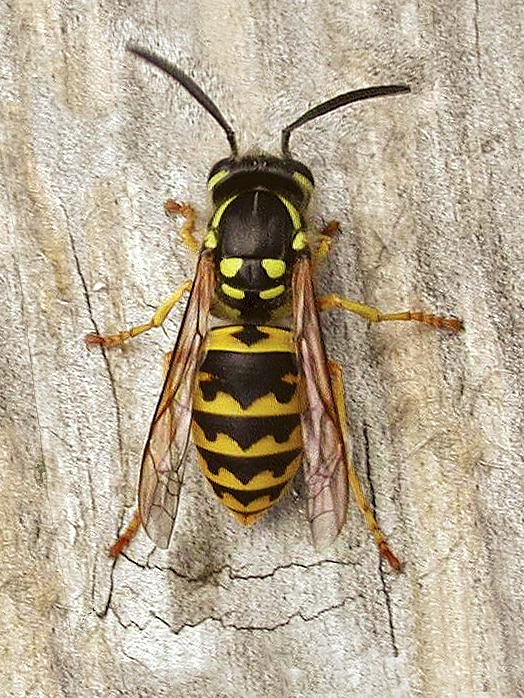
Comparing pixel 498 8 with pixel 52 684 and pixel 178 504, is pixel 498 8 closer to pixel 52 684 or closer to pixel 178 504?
pixel 178 504

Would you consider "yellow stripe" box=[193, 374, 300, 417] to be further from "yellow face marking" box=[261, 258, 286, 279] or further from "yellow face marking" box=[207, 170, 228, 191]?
"yellow face marking" box=[207, 170, 228, 191]

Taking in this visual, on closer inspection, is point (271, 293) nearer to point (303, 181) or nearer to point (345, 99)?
point (303, 181)

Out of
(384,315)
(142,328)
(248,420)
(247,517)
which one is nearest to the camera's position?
(248,420)

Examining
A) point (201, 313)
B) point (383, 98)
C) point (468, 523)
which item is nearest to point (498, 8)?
point (383, 98)

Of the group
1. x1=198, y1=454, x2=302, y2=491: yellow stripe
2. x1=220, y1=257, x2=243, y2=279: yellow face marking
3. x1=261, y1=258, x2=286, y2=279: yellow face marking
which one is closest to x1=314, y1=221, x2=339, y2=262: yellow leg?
x1=261, y1=258, x2=286, y2=279: yellow face marking

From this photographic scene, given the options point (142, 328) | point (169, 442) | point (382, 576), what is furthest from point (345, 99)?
point (382, 576)

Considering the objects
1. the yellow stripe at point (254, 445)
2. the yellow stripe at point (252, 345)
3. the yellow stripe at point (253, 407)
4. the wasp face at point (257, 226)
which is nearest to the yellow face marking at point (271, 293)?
the wasp face at point (257, 226)

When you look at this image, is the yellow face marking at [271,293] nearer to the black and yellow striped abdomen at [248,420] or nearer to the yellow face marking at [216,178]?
the black and yellow striped abdomen at [248,420]
